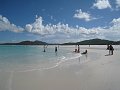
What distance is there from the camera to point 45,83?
9.05 m

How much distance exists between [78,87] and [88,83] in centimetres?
79

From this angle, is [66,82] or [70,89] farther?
[66,82]

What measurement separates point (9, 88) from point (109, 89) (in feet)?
13.9

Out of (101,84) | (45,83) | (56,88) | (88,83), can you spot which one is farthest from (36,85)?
(101,84)

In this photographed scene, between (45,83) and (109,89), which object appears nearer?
(109,89)

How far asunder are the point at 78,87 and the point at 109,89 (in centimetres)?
132

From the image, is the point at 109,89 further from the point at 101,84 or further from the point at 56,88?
the point at 56,88

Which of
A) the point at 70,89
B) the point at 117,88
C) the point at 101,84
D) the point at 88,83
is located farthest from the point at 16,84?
the point at 117,88

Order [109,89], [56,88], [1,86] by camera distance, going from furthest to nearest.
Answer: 1. [1,86]
2. [56,88]
3. [109,89]

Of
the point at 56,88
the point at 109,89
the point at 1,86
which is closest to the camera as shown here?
the point at 109,89

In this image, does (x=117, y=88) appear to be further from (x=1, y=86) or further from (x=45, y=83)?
(x=1, y=86)

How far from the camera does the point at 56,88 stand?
26.3 feet

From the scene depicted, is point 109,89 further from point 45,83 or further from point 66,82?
point 45,83

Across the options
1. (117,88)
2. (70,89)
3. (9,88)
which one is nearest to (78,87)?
(70,89)
